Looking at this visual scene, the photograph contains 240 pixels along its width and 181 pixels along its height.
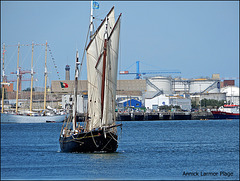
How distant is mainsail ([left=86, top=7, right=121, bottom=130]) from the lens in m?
43.6

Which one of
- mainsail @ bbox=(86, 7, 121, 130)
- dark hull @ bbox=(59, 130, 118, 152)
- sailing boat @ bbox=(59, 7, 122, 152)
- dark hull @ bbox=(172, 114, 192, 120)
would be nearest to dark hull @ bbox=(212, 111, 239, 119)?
dark hull @ bbox=(172, 114, 192, 120)

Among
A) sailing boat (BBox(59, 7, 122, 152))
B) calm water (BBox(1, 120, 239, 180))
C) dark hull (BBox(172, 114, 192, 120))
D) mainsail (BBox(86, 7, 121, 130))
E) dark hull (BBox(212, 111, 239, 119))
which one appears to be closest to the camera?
calm water (BBox(1, 120, 239, 180))

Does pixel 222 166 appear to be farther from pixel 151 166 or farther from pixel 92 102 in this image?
pixel 92 102

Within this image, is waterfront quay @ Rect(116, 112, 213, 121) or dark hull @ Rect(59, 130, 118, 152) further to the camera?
waterfront quay @ Rect(116, 112, 213, 121)

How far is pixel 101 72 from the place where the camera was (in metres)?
43.8

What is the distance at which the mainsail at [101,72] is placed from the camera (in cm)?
4359

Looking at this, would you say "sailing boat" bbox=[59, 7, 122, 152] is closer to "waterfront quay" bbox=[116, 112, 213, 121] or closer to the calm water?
the calm water

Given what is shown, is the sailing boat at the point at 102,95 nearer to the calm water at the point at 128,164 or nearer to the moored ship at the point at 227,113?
the calm water at the point at 128,164

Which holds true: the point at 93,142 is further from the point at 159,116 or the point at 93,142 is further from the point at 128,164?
the point at 159,116

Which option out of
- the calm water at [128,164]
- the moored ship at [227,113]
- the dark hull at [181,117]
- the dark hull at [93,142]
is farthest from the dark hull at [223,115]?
the dark hull at [93,142]

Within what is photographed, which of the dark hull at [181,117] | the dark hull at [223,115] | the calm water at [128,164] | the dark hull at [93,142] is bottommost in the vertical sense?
the calm water at [128,164]

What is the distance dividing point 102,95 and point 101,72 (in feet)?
6.11

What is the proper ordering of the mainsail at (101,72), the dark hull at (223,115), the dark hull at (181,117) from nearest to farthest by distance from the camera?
the mainsail at (101,72) < the dark hull at (223,115) < the dark hull at (181,117)

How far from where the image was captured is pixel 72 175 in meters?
31.7
